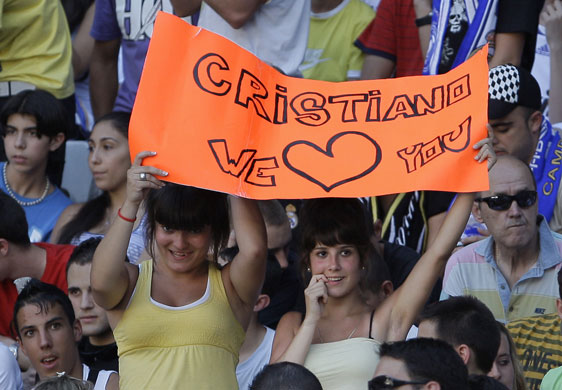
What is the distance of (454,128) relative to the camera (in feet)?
13.5

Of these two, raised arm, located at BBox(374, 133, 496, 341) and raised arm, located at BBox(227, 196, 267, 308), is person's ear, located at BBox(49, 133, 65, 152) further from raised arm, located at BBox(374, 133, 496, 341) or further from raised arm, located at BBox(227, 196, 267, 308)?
raised arm, located at BBox(374, 133, 496, 341)

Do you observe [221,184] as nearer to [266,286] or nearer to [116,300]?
[116,300]

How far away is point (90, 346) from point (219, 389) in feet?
4.87

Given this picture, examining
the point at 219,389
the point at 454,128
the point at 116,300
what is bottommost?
the point at 219,389

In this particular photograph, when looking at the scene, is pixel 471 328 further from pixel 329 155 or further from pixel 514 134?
pixel 514 134

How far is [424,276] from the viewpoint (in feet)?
13.8

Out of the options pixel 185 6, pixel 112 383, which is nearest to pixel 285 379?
pixel 112 383

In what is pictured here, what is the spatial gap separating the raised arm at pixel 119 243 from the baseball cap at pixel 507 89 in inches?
95.0

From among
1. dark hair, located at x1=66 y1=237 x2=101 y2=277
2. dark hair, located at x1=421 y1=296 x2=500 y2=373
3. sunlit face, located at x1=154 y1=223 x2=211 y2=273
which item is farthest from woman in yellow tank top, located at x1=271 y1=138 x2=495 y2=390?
dark hair, located at x1=66 y1=237 x2=101 y2=277

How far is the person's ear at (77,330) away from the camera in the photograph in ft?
16.8

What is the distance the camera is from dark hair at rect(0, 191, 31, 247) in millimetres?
5656

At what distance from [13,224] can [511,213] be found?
2.50 m

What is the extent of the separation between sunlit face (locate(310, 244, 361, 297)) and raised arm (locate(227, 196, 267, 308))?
0.43 meters

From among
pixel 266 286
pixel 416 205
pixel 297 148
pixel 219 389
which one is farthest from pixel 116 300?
pixel 416 205
